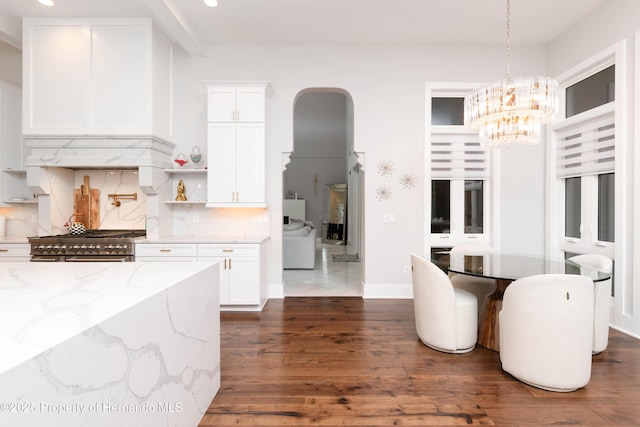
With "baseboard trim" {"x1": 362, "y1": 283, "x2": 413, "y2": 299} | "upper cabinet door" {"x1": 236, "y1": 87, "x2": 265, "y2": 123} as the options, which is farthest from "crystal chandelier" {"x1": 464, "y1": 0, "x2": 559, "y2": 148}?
"upper cabinet door" {"x1": 236, "y1": 87, "x2": 265, "y2": 123}

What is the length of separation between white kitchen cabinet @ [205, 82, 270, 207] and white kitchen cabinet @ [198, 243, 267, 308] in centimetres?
61

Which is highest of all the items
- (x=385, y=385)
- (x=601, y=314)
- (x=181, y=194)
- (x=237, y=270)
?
(x=181, y=194)

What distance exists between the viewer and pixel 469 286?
137 inches

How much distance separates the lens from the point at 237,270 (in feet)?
12.8

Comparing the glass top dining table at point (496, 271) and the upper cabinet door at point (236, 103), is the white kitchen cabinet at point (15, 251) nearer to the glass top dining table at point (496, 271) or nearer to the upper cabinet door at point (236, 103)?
the upper cabinet door at point (236, 103)

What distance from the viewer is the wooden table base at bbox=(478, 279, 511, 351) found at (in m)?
2.86

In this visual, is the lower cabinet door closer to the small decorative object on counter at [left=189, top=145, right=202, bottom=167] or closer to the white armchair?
the small decorative object on counter at [left=189, top=145, right=202, bottom=167]

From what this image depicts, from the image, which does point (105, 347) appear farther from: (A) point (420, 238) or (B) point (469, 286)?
(A) point (420, 238)

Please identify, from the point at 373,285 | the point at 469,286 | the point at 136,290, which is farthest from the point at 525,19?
the point at 136,290

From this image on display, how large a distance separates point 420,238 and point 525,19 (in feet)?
9.50

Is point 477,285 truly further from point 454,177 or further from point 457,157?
point 457,157

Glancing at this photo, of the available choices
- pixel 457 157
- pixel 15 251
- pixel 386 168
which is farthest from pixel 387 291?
pixel 15 251

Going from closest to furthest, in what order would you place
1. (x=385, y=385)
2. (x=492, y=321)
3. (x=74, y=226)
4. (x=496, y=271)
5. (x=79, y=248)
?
(x=385, y=385), (x=496, y=271), (x=492, y=321), (x=79, y=248), (x=74, y=226)

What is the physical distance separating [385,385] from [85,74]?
4.52 meters
